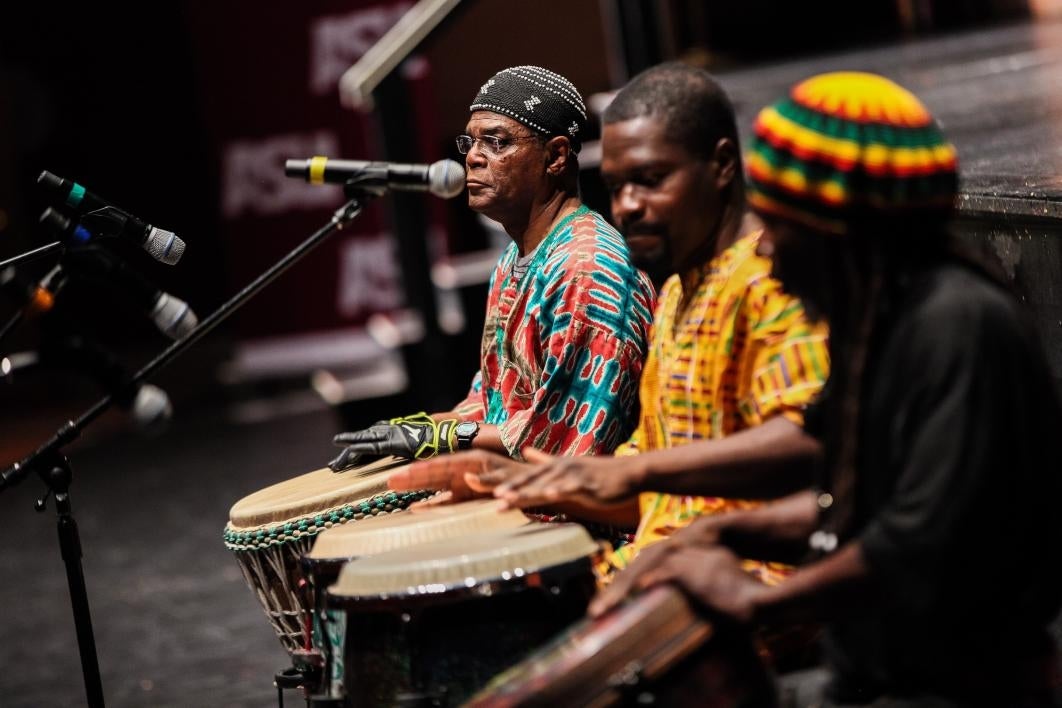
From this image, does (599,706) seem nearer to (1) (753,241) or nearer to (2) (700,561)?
(2) (700,561)

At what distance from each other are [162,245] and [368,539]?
0.96 m

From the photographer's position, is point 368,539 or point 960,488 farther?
point 368,539

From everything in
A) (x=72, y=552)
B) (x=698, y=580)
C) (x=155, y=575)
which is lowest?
(x=155, y=575)

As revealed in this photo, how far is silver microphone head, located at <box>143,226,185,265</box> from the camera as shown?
12.4 feet

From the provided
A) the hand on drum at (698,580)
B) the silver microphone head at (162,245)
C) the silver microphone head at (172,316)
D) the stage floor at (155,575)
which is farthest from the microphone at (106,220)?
the stage floor at (155,575)

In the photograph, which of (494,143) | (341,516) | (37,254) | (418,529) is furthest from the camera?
(494,143)

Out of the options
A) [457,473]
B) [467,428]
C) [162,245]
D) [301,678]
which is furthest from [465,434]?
[162,245]

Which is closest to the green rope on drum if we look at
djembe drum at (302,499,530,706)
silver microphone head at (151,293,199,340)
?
djembe drum at (302,499,530,706)

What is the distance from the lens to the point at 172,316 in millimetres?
3777

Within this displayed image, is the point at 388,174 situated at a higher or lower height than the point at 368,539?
higher

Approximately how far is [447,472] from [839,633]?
1054 millimetres

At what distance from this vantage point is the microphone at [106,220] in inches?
148

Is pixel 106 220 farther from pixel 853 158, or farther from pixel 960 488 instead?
pixel 960 488

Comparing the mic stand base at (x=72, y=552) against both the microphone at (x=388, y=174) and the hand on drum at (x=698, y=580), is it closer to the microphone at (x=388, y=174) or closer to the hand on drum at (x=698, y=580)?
the microphone at (x=388, y=174)
